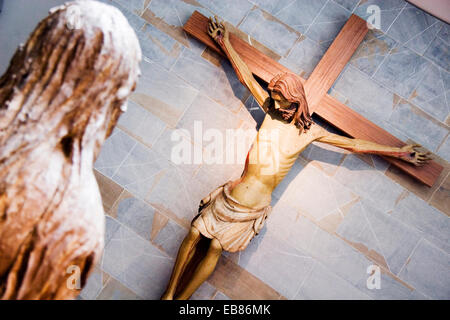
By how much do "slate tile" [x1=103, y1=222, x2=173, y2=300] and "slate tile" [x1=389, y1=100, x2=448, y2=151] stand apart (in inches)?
95.6

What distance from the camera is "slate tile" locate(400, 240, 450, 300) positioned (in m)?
3.41

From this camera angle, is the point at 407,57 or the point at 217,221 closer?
the point at 217,221

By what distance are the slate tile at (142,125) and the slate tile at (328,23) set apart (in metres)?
1.62

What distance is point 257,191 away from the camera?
3.02 metres

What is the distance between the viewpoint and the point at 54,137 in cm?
106

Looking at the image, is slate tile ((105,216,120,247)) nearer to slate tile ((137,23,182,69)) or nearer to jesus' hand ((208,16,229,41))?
slate tile ((137,23,182,69))

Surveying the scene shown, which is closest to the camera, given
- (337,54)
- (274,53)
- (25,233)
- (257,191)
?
(25,233)

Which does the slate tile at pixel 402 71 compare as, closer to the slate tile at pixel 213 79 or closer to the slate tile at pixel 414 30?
the slate tile at pixel 414 30

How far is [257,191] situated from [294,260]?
2.81ft

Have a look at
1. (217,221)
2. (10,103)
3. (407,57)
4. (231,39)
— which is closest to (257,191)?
(217,221)

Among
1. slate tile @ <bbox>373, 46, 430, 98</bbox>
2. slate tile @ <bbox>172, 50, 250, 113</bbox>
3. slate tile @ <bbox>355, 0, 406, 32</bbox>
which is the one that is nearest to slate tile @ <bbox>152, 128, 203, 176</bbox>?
slate tile @ <bbox>172, 50, 250, 113</bbox>

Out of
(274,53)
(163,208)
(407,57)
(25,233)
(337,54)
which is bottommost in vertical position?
(163,208)

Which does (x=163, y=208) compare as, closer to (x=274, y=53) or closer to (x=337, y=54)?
(x=274, y=53)

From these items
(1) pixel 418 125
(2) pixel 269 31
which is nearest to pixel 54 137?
(2) pixel 269 31
